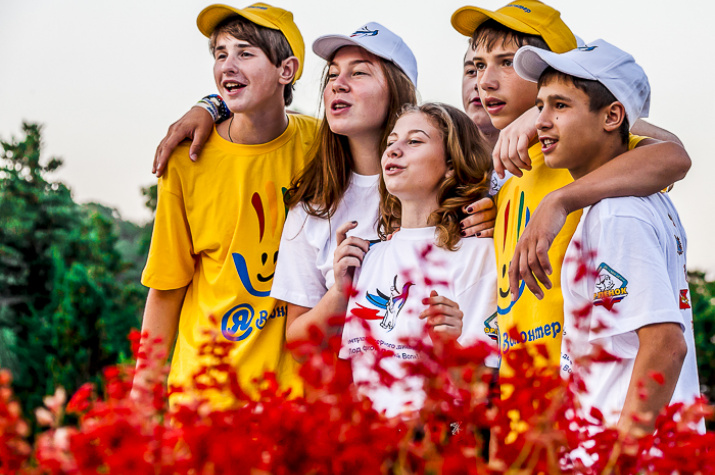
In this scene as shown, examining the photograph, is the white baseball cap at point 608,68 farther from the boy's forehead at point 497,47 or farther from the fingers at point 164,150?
the fingers at point 164,150

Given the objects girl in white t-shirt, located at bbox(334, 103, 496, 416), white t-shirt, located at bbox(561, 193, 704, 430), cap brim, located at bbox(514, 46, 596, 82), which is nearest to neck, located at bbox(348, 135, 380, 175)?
girl in white t-shirt, located at bbox(334, 103, 496, 416)

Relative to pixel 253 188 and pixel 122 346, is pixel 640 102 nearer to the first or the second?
pixel 253 188

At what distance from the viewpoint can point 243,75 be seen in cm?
361

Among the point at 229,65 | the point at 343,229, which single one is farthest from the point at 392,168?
the point at 229,65

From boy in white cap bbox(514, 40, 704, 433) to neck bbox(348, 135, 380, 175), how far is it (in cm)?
91

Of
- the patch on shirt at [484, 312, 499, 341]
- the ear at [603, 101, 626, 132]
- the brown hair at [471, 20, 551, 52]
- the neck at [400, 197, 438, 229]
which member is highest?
the brown hair at [471, 20, 551, 52]

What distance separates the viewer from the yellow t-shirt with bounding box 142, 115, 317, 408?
353 centimetres

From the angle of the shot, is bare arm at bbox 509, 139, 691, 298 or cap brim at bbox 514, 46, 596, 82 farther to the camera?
cap brim at bbox 514, 46, 596, 82

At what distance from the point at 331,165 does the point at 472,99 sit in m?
0.82

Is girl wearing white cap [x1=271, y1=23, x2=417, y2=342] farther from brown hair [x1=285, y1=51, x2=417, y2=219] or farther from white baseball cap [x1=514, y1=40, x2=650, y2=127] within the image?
white baseball cap [x1=514, y1=40, x2=650, y2=127]

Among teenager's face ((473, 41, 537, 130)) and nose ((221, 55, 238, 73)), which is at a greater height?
nose ((221, 55, 238, 73))

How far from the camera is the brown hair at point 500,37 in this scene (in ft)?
10.1

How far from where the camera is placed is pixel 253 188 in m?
3.68

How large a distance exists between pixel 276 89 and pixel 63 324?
14032mm
